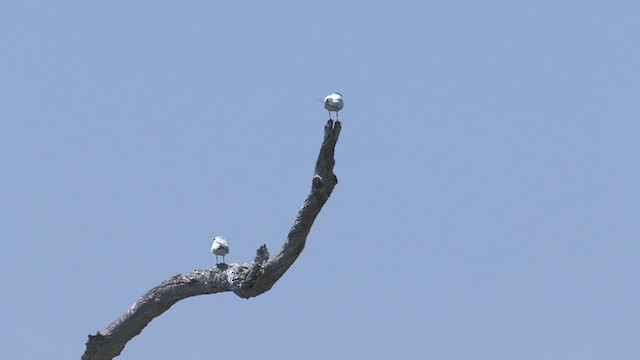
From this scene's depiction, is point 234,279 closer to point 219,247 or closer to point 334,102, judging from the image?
point 219,247

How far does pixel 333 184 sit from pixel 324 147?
0.81 meters

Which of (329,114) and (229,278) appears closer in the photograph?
(329,114)

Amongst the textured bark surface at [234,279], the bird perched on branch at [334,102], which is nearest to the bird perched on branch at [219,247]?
the textured bark surface at [234,279]

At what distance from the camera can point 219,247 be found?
1298 inches

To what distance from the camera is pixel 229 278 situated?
3195cm

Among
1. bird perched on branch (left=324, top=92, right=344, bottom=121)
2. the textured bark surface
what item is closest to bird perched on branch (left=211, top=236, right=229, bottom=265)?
the textured bark surface

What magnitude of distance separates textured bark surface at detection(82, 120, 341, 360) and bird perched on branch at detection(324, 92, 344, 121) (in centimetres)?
39

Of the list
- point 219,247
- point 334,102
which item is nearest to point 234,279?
point 219,247

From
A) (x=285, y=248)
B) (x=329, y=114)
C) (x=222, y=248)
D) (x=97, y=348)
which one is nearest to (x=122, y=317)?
(x=97, y=348)

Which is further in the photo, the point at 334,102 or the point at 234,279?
the point at 234,279

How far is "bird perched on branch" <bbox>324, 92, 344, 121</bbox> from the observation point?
2914 cm

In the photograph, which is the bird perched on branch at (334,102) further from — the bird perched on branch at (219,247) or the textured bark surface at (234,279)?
the bird perched on branch at (219,247)

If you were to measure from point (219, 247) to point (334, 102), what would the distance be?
17.5ft

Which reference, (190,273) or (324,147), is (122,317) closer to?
(190,273)
